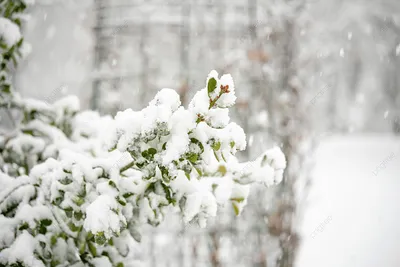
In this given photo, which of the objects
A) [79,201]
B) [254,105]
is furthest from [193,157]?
[254,105]

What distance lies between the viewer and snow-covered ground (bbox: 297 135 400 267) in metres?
5.80

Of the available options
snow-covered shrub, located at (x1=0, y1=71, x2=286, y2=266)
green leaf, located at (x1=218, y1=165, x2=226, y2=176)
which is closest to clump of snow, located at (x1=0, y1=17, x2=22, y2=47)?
snow-covered shrub, located at (x1=0, y1=71, x2=286, y2=266)

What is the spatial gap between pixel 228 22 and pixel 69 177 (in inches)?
152

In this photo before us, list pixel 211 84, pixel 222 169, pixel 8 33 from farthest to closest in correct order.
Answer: pixel 8 33 < pixel 222 169 < pixel 211 84

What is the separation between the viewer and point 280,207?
425 centimetres

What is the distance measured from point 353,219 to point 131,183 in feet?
23.5

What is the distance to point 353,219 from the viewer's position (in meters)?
7.76

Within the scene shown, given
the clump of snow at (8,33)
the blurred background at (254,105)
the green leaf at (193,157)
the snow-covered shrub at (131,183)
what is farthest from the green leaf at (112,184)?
the clump of snow at (8,33)

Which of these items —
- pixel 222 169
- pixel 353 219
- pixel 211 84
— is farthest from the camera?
pixel 353 219

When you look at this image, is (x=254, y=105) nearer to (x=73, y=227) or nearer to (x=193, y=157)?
(x=73, y=227)

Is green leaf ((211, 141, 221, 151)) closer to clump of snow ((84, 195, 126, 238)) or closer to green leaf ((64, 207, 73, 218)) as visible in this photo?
clump of snow ((84, 195, 126, 238))

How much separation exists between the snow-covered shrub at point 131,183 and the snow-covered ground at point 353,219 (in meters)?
3.06

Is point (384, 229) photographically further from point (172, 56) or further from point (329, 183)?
point (172, 56)

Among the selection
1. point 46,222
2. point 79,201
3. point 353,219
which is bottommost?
point 353,219
